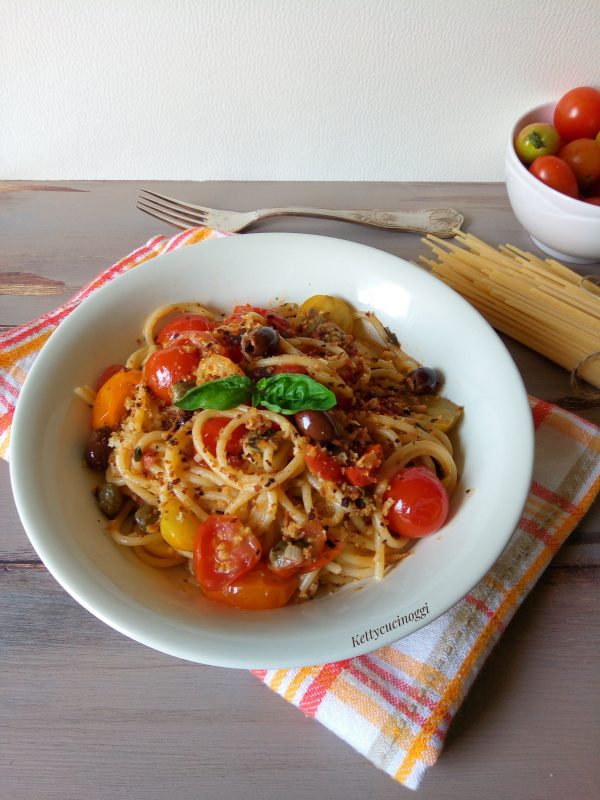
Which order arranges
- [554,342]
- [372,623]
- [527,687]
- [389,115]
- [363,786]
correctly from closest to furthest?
[372,623] → [363,786] → [527,687] → [554,342] → [389,115]

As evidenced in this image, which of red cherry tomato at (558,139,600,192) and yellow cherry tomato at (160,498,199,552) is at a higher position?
red cherry tomato at (558,139,600,192)

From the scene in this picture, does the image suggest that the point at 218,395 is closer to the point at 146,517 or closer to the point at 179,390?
the point at 179,390

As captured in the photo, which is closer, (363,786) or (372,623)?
(372,623)

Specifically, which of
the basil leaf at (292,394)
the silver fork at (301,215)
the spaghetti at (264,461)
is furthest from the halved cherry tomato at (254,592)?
the silver fork at (301,215)

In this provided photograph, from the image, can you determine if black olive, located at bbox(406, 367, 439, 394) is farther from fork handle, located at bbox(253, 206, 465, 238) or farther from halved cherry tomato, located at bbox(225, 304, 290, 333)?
fork handle, located at bbox(253, 206, 465, 238)

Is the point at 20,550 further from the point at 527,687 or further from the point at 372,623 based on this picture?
the point at 527,687

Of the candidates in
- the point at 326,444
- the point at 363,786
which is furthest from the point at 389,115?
the point at 363,786

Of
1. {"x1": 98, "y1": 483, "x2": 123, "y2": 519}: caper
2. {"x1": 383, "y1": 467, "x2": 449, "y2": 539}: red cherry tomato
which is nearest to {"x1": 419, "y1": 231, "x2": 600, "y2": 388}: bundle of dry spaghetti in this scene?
{"x1": 383, "y1": 467, "x2": 449, "y2": 539}: red cherry tomato
